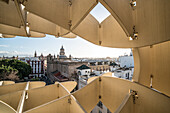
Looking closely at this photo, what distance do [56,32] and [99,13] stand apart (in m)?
1.85

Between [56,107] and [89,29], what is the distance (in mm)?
2472

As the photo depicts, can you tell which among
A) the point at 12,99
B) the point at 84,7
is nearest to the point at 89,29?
the point at 84,7

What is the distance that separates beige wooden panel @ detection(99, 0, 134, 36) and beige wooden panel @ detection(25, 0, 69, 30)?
1.08m

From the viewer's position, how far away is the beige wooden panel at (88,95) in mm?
2744

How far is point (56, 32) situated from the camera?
11.7 feet

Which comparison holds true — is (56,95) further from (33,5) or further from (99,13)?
(99,13)

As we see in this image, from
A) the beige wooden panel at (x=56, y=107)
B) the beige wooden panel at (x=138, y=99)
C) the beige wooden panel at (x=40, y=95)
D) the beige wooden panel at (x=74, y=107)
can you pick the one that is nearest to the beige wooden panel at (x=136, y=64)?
the beige wooden panel at (x=138, y=99)

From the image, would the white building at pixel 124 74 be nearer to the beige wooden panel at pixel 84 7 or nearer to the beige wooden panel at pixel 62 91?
the beige wooden panel at pixel 62 91

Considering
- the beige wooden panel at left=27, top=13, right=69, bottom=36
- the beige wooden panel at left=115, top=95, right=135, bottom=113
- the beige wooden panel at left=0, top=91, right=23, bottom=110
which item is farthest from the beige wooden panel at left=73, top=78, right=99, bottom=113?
A: the beige wooden panel at left=27, top=13, right=69, bottom=36

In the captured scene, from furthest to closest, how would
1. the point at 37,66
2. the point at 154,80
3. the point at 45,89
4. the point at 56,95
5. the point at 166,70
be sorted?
the point at 37,66, the point at 56,95, the point at 45,89, the point at 154,80, the point at 166,70

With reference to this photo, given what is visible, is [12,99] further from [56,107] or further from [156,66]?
[156,66]

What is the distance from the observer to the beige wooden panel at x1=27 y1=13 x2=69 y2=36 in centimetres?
298

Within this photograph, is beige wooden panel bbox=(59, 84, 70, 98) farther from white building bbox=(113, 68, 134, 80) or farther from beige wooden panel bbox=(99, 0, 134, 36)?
white building bbox=(113, 68, 134, 80)

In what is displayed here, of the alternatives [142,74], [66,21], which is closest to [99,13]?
[66,21]
